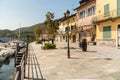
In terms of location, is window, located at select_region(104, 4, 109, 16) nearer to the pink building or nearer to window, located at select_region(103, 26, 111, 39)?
window, located at select_region(103, 26, 111, 39)

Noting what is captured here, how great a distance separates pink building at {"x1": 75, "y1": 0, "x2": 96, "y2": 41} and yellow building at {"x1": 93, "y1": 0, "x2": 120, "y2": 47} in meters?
3.90

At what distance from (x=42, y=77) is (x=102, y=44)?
1032 inches

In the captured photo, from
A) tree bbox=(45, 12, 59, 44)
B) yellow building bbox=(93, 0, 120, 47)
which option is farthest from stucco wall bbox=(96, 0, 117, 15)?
tree bbox=(45, 12, 59, 44)

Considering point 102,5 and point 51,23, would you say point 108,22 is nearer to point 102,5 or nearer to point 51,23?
point 102,5

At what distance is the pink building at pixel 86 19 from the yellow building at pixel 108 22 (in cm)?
390

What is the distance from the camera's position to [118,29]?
30.3 meters

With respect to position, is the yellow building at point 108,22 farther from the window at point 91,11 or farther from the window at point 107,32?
the window at point 91,11

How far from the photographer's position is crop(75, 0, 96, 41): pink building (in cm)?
4018

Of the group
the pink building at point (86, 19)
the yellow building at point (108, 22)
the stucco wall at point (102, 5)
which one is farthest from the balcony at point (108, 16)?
the pink building at point (86, 19)

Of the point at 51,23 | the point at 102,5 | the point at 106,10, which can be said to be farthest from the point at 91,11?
the point at 51,23

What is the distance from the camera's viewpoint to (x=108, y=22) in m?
32.7

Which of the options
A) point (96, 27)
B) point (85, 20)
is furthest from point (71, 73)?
point (85, 20)

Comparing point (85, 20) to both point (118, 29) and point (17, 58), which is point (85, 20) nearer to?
point (118, 29)

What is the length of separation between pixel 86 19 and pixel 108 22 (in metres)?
11.2
